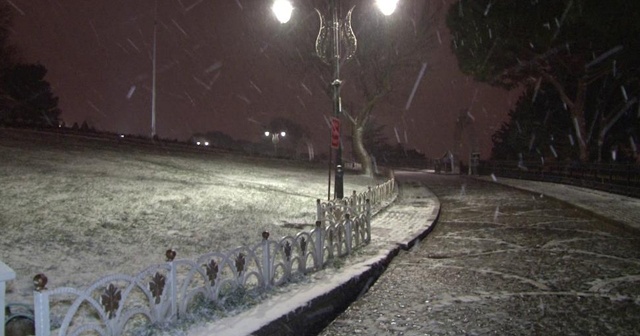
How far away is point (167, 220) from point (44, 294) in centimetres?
638

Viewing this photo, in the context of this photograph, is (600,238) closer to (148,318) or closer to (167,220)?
(167,220)

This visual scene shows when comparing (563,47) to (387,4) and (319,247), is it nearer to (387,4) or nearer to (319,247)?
(387,4)

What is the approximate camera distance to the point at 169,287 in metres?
4.64

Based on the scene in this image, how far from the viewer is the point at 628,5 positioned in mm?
20375

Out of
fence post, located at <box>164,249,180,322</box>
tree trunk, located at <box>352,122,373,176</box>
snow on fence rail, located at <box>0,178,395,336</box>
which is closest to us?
snow on fence rail, located at <box>0,178,395,336</box>

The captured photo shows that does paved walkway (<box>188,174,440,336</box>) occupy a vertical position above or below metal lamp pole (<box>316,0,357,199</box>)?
below

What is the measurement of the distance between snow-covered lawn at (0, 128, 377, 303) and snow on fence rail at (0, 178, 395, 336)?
88 cm

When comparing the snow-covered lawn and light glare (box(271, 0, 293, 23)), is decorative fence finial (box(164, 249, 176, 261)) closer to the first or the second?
the snow-covered lawn

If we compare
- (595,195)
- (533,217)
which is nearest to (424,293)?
(533,217)

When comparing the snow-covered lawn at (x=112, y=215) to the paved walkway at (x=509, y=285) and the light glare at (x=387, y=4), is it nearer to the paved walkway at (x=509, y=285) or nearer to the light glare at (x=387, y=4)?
the paved walkway at (x=509, y=285)

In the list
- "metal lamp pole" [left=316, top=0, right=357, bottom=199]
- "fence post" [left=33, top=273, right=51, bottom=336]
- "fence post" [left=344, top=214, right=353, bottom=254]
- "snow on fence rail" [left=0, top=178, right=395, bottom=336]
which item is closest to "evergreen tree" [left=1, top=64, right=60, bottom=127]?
"metal lamp pole" [left=316, top=0, right=357, bottom=199]

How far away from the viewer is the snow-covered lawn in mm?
6688

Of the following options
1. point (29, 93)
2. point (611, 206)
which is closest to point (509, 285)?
point (611, 206)

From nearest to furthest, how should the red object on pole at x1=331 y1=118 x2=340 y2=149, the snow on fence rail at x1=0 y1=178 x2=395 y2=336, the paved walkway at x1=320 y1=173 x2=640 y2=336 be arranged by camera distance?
the snow on fence rail at x1=0 y1=178 x2=395 y2=336 < the paved walkway at x1=320 y1=173 x2=640 y2=336 < the red object on pole at x1=331 y1=118 x2=340 y2=149
